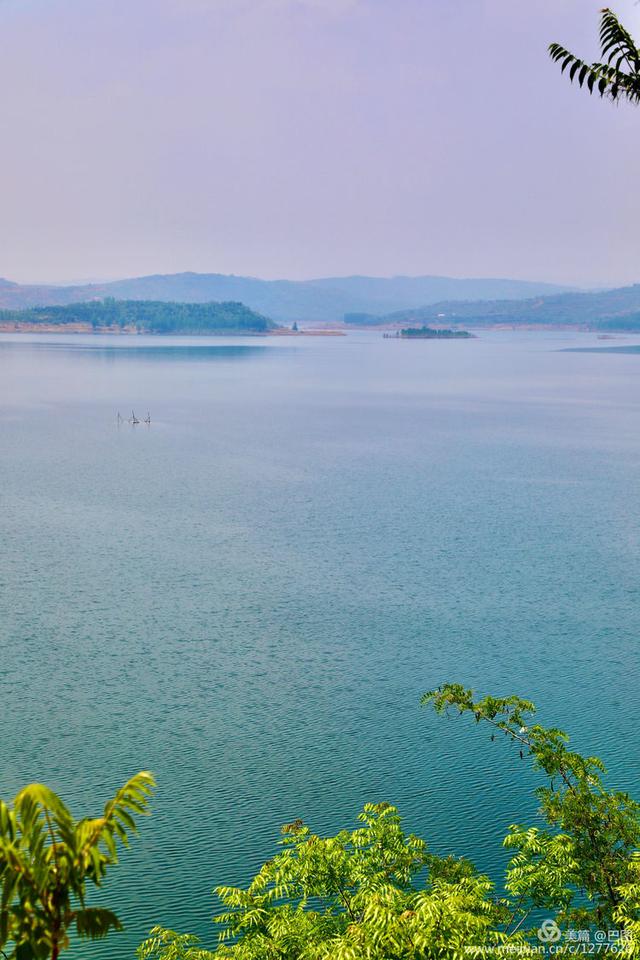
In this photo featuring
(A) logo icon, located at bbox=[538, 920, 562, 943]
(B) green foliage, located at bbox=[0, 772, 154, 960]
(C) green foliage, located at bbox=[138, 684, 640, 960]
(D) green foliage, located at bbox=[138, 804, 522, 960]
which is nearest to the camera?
(B) green foliage, located at bbox=[0, 772, 154, 960]

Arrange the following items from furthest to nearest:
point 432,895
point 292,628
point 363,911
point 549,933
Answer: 1. point 292,628
2. point 549,933
3. point 363,911
4. point 432,895

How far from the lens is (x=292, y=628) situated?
91.1 ft

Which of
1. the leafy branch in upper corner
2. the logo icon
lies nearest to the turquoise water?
the leafy branch in upper corner

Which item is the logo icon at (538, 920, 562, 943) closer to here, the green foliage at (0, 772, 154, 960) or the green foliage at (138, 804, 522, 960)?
the green foliage at (138, 804, 522, 960)

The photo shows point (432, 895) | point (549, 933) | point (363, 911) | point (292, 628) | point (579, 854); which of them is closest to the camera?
point (432, 895)

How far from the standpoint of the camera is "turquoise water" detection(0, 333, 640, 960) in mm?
18297

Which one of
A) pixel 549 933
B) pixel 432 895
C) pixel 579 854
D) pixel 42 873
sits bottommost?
pixel 549 933

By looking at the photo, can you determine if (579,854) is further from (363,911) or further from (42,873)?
(42,873)

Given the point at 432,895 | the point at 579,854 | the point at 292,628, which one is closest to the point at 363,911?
the point at 432,895

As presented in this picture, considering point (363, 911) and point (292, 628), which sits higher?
point (363, 911)

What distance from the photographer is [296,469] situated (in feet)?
180

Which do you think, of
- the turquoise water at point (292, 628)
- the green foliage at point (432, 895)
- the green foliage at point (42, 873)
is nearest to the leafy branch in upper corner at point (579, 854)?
the green foliage at point (432, 895)

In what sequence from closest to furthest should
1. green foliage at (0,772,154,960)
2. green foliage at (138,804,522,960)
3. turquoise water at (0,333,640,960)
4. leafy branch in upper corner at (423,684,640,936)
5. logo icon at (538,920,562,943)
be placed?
green foliage at (0,772,154,960) < green foliage at (138,804,522,960) < logo icon at (538,920,562,943) < leafy branch in upper corner at (423,684,640,936) < turquoise water at (0,333,640,960)

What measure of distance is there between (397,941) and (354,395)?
314 feet
